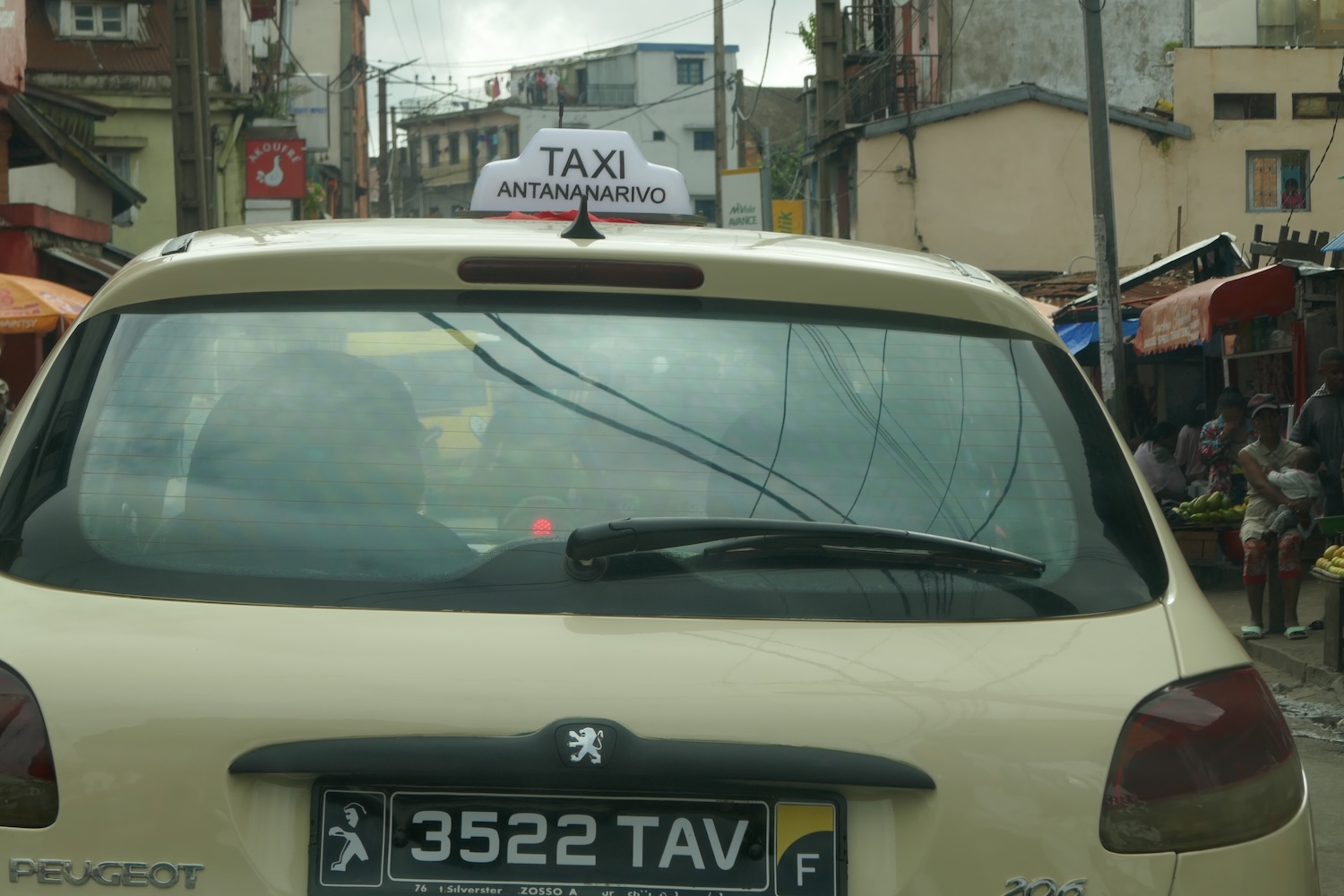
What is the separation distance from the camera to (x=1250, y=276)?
1274 cm

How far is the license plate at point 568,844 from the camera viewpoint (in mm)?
1791

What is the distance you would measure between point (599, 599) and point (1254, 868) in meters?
0.83

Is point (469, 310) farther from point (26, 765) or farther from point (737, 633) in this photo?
point (26, 765)

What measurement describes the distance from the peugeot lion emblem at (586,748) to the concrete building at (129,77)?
3202cm

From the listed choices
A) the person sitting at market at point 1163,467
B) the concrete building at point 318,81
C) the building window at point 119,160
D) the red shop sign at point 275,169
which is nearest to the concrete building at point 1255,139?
the person sitting at market at point 1163,467

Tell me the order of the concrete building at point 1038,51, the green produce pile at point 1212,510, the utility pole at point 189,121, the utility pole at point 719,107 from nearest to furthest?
the green produce pile at point 1212,510, the utility pole at point 189,121, the concrete building at point 1038,51, the utility pole at point 719,107

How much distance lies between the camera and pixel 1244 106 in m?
31.2

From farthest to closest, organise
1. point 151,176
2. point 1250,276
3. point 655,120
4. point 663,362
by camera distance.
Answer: point 655,120 → point 151,176 → point 1250,276 → point 663,362

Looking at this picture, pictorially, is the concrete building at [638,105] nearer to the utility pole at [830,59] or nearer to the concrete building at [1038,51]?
the concrete building at [1038,51]

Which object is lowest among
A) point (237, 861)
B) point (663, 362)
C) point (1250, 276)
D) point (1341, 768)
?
point (1341, 768)

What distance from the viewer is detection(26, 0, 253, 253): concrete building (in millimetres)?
32656

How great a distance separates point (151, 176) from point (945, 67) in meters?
17.0

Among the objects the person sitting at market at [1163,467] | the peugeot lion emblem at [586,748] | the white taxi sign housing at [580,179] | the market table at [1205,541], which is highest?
the white taxi sign housing at [580,179]

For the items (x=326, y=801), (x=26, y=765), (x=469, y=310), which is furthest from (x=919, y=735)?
(x=26, y=765)
